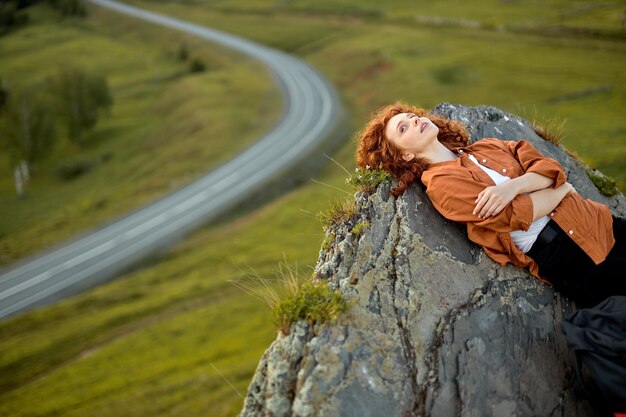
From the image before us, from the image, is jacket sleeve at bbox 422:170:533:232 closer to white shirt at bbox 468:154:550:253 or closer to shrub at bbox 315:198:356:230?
white shirt at bbox 468:154:550:253

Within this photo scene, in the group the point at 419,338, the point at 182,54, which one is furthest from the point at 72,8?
the point at 419,338

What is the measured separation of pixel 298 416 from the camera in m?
5.02

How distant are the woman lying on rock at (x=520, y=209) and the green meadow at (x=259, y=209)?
5.74ft

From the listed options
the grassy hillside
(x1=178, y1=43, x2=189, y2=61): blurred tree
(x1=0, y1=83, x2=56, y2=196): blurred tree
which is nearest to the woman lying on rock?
the grassy hillside

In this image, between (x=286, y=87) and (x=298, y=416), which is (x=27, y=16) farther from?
(x=298, y=416)

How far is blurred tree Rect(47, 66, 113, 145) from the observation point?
78.9 metres

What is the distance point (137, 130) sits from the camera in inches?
3063

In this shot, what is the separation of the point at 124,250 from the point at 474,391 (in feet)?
134

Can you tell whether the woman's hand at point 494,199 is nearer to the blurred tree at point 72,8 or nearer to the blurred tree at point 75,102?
the blurred tree at point 75,102

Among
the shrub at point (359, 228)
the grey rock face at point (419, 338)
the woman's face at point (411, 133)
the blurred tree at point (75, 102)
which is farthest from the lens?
the blurred tree at point (75, 102)

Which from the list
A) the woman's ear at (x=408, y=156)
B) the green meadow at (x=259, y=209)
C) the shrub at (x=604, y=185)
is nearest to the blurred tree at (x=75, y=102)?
the green meadow at (x=259, y=209)

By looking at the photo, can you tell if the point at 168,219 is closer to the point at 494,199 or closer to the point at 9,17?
the point at 494,199

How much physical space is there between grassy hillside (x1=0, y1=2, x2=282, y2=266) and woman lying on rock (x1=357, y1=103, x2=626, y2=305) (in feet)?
153

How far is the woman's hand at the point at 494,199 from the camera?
6.19 m
